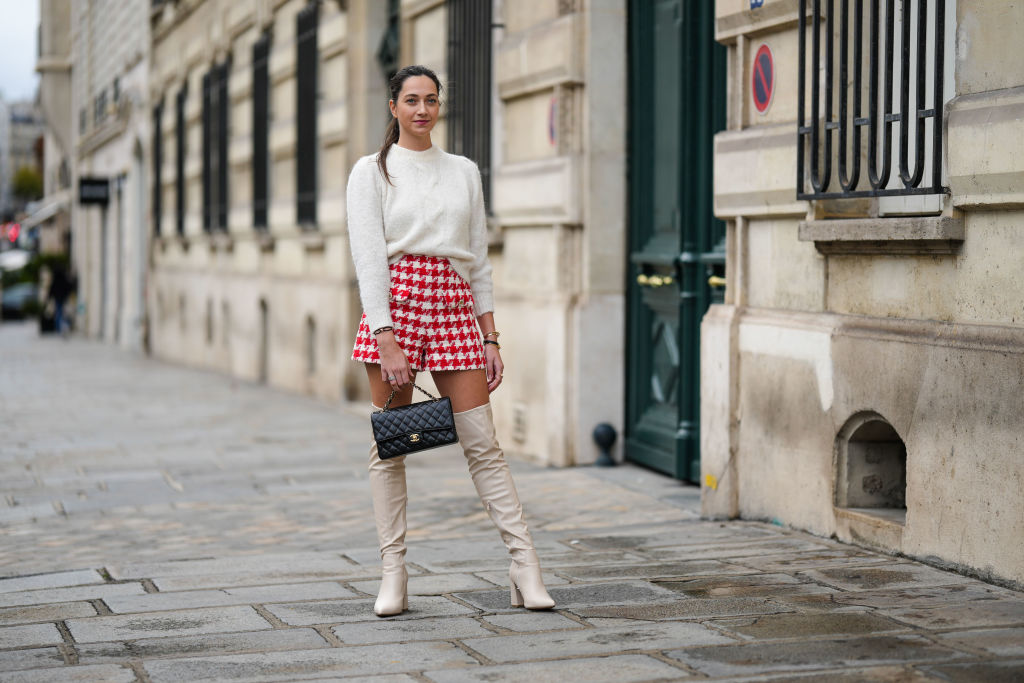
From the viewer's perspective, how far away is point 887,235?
19.6 feet

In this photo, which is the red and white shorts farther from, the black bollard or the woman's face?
the black bollard

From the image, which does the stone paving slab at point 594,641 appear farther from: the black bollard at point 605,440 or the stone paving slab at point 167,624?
the black bollard at point 605,440

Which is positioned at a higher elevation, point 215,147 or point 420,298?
point 215,147

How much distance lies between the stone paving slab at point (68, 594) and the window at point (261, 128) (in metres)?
12.7

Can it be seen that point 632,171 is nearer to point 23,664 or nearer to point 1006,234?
point 1006,234

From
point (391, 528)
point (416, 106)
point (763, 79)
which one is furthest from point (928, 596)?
point (763, 79)

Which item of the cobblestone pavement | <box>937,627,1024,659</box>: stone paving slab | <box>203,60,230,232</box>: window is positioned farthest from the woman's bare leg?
<box>203,60,230,232</box>: window

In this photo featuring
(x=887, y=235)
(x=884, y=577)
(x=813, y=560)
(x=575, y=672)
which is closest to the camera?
(x=575, y=672)

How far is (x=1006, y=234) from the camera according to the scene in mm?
5457

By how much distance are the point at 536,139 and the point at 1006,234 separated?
16.2 feet

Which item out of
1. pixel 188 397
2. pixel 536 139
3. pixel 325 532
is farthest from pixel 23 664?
pixel 188 397

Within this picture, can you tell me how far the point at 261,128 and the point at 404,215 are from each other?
45.8ft

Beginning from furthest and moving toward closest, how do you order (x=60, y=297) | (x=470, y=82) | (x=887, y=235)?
(x=60, y=297), (x=470, y=82), (x=887, y=235)

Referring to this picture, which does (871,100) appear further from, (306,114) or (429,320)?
(306,114)
